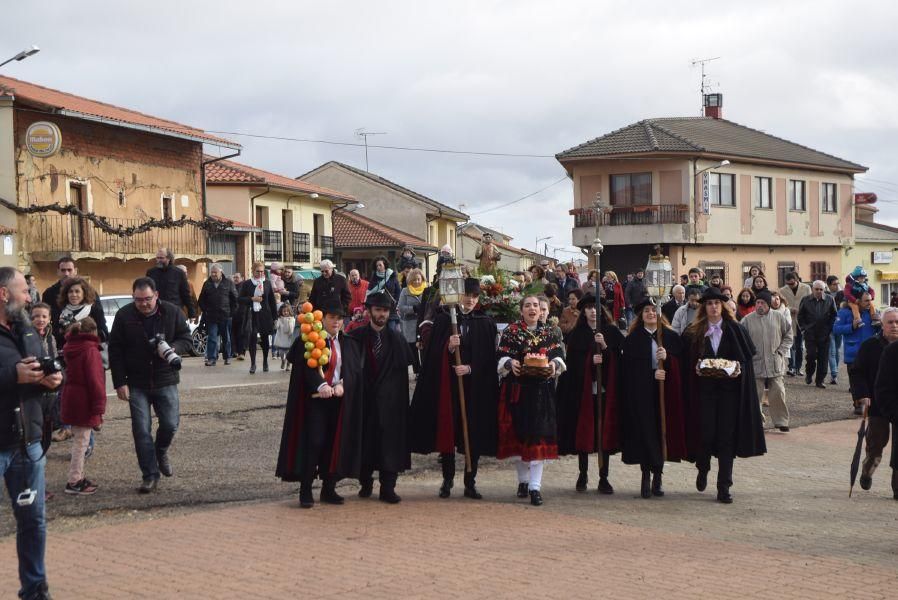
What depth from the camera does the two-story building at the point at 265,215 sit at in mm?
44031

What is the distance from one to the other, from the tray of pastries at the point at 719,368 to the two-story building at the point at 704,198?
114 feet

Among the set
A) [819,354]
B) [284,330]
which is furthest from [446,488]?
[819,354]

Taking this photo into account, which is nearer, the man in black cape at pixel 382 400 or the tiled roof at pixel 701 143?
the man in black cape at pixel 382 400

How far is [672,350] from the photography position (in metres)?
9.88

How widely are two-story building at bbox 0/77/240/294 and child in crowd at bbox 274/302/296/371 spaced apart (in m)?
13.6

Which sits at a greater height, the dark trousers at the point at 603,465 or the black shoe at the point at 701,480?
the dark trousers at the point at 603,465

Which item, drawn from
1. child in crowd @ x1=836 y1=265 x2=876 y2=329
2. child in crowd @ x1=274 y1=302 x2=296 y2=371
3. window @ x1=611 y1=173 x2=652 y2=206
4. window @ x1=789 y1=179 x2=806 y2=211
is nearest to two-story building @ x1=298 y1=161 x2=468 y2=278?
window @ x1=611 y1=173 x2=652 y2=206

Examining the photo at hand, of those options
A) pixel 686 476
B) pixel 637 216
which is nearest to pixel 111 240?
pixel 637 216

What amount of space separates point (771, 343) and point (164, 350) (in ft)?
27.8

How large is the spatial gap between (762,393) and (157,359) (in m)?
9.55

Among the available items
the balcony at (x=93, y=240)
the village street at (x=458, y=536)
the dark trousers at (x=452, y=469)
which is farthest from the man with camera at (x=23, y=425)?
the balcony at (x=93, y=240)

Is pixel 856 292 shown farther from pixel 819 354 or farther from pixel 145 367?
pixel 145 367

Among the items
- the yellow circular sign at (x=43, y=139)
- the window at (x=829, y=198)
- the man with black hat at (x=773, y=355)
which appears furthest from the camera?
the window at (x=829, y=198)

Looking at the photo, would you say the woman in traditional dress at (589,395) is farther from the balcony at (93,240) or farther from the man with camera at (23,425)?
the balcony at (93,240)
